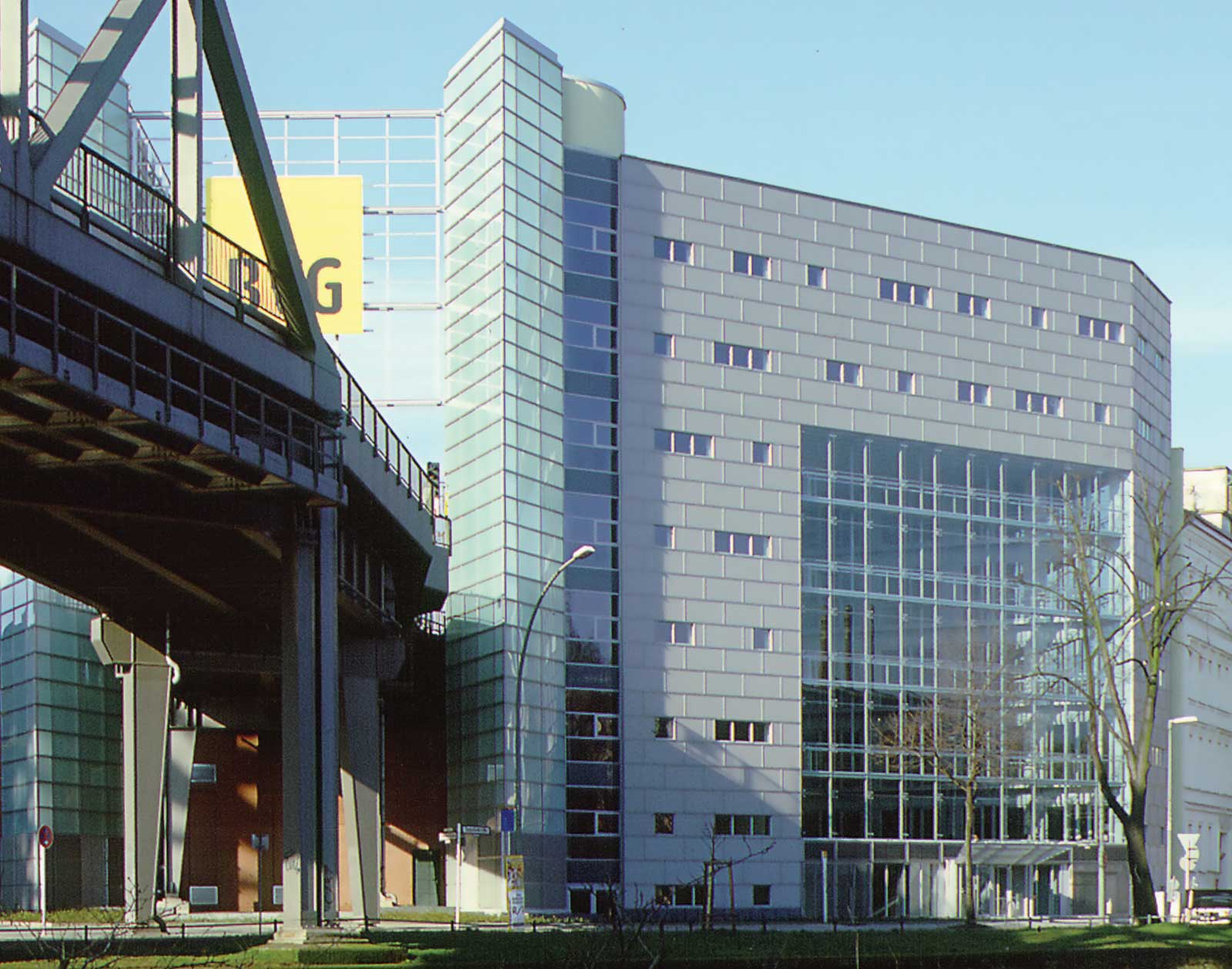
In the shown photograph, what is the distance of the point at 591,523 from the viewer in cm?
7362

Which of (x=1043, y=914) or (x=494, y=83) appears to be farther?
(x=1043, y=914)

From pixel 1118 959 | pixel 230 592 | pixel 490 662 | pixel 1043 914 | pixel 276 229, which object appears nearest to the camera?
pixel 276 229

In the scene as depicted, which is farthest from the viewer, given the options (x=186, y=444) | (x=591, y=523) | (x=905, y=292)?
(x=905, y=292)

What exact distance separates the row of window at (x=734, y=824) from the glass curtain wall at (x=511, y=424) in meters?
4.21

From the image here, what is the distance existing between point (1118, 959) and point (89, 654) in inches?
1925

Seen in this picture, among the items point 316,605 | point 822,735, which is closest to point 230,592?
point 316,605

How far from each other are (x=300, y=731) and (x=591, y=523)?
3690 cm

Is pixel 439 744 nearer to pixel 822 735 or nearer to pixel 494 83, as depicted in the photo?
pixel 822 735

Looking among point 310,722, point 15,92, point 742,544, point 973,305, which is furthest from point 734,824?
point 15,92

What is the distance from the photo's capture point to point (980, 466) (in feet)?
279

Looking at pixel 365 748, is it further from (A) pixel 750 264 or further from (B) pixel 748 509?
(A) pixel 750 264

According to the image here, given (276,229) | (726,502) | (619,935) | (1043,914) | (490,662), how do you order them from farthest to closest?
(1043,914) → (726,502) → (490,662) → (276,229) → (619,935)

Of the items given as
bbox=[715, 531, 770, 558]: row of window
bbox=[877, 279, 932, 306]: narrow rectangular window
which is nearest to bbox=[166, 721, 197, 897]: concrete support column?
bbox=[715, 531, 770, 558]: row of window

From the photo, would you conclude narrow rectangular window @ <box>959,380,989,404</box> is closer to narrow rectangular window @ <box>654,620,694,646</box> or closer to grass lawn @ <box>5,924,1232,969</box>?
narrow rectangular window @ <box>654,620,694,646</box>
